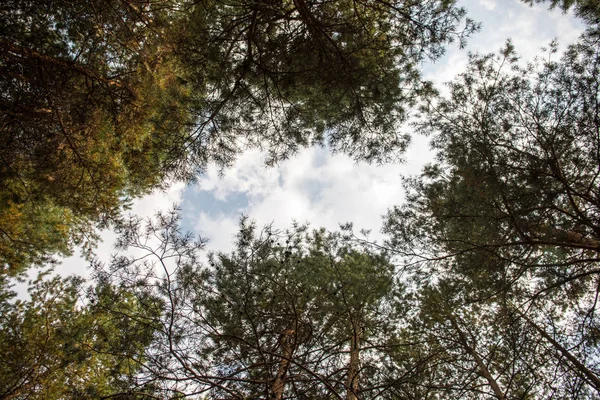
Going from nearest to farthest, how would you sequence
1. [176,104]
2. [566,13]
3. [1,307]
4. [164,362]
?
1. [164,362]
2. [176,104]
3. [566,13]
4. [1,307]

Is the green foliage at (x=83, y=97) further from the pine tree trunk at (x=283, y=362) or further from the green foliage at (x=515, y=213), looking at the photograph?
the green foliage at (x=515, y=213)

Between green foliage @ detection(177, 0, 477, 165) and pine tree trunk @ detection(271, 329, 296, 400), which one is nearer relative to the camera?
pine tree trunk @ detection(271, 329, 296, 400)

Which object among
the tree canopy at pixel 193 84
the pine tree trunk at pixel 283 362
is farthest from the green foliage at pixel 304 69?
the pine tree trunk at pixel 283 362

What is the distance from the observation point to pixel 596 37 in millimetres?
4570

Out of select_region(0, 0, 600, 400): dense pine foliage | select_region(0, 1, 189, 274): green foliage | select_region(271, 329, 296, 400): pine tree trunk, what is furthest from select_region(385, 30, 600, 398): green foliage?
select_region(0, 1, 189, 274): green foliage

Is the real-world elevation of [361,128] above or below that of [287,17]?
below

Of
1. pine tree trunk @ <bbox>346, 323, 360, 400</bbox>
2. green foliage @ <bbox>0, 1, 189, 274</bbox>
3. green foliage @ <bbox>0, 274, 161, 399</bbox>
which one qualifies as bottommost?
pine tree trunk @ <bbox>346, 323, 360, 400</bbox>

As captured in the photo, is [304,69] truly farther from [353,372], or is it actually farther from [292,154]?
[353,372]

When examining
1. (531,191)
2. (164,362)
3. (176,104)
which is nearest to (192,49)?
(176,104)

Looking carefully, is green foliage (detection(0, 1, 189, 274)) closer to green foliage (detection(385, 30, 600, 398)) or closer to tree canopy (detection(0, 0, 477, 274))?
tree canopy (detection(0, 0, 477, 274))

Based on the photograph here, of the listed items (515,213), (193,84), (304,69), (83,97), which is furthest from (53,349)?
(515,213)

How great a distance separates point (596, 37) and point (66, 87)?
7765 millimetres

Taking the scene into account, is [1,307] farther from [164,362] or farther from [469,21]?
[469,21]

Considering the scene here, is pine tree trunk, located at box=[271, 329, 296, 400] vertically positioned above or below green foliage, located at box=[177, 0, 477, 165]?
below
